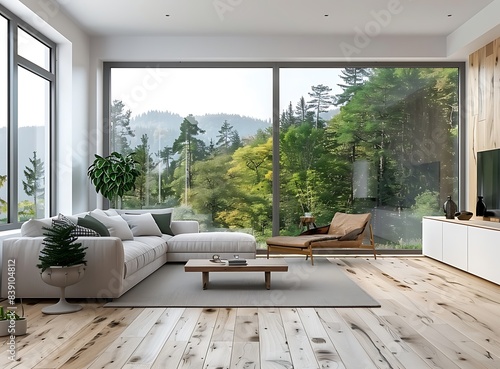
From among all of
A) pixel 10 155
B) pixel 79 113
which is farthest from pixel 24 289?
pixel 79 113

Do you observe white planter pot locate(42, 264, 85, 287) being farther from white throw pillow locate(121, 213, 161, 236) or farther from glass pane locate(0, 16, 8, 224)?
white throw pillow locate(121, 213, 161, 236)

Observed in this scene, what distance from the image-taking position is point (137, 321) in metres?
4.39

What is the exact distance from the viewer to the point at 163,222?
26.6 ft

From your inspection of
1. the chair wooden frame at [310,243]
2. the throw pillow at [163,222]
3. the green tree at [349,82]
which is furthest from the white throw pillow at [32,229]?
the green tree at [349,82]

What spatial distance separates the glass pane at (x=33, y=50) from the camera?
6719mm

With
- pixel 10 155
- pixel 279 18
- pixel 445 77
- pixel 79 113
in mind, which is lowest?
pixel 10 155

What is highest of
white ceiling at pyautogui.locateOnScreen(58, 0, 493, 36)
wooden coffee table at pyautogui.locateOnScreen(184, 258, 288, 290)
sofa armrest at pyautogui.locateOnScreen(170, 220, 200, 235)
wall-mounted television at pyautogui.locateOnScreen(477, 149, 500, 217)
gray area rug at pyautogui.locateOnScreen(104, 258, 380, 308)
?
white ceiling at pyautogui.locateOnScreen(58, 0, 493, 36)

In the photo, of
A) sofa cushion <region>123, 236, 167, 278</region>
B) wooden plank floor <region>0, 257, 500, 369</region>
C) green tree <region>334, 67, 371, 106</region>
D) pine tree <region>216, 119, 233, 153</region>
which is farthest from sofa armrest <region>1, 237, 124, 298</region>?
green tree <region>334, 67, 371, 106</region>

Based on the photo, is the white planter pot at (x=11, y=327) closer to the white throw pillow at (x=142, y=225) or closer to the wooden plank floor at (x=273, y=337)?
the wooden plank floor at (x=273, y=337)

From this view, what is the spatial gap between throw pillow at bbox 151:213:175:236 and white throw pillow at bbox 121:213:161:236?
27 centimetres

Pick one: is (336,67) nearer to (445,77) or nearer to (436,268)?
(445,77)

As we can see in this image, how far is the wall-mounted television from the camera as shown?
7.19 metres

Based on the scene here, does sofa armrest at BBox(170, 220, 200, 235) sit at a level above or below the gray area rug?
above

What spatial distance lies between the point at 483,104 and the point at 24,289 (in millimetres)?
6231
